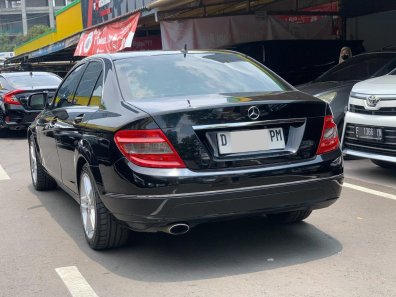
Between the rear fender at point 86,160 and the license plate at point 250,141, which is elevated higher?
the license plate at point 250,141

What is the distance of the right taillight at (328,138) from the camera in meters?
4.34

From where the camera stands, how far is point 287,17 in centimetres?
1510

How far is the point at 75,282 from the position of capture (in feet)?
13.3

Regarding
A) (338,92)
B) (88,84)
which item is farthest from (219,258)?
(338,92)

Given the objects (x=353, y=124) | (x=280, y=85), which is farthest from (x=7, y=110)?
(x=280, y=85)

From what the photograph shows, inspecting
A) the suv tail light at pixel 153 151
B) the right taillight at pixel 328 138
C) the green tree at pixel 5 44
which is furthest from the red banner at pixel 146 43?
the green tree at pixel 5 44

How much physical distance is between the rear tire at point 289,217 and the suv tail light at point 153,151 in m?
1.50

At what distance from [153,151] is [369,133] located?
3684 mm

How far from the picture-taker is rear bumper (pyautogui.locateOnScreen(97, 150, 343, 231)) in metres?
3.90

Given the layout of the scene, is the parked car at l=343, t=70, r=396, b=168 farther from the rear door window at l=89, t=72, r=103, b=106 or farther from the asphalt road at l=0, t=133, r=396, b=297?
the rear door window at l=89, t=72, r=103, b=106

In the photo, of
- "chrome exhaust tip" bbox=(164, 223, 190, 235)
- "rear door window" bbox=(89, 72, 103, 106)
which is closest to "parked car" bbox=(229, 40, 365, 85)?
"rear door window" bbox=(89, 72, 103, 106)

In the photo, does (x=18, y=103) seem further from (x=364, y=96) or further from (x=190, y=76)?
(x=190, y=76)

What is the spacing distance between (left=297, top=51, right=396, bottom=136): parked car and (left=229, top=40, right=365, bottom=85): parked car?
2.45 metres

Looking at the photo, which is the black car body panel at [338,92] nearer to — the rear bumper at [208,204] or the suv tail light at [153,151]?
the rear bumper at [208,204]
